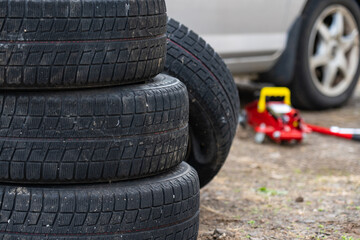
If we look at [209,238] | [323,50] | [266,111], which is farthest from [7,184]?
[323,50]

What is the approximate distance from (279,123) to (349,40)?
6.30ft

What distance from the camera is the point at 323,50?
767cm

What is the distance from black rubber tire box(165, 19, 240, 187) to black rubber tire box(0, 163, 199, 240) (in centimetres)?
89

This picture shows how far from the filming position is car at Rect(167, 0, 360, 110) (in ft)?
22.0

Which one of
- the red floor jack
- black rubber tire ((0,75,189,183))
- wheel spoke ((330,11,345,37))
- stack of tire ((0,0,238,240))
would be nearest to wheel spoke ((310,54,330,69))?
wheel spoke ((330,11,345,37))

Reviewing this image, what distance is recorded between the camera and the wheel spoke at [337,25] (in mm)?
7727

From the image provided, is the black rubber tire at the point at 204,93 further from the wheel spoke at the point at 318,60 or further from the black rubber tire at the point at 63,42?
the wheel spoke at the point at 318,60

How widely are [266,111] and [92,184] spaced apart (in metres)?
3.82

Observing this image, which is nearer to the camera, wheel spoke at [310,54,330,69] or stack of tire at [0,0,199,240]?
stack of tire at [0,0,199,240]

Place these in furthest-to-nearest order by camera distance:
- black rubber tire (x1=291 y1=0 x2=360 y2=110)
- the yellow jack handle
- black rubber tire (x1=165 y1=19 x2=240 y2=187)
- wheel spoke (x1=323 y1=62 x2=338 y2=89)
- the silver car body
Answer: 1. wheel spoke (x1=323 y1=62 x2=338 y2=89)
2. black rubber tire (x1=291 y1=0 x2=360 y2=110)
3. the yellow jack handle
4. the silver car body
5. black rubber tire (x1=165 y1=19 x2=240 y2=187)

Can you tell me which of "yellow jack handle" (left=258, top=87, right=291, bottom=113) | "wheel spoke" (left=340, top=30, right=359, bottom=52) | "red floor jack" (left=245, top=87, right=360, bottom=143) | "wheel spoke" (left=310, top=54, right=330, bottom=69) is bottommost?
"red floor jack" (left=245, top=87, right=360, bottom=143)

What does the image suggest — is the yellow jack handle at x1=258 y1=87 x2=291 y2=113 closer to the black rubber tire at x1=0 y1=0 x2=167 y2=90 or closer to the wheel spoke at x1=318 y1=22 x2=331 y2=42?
the wheel spoke at x1=318 y1=22 x2=331 y2=42

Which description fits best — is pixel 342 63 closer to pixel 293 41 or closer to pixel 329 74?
pixel 329 74

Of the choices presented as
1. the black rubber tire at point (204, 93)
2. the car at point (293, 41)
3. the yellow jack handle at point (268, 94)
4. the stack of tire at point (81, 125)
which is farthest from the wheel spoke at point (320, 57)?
the stack of tire at point (81, 125)
